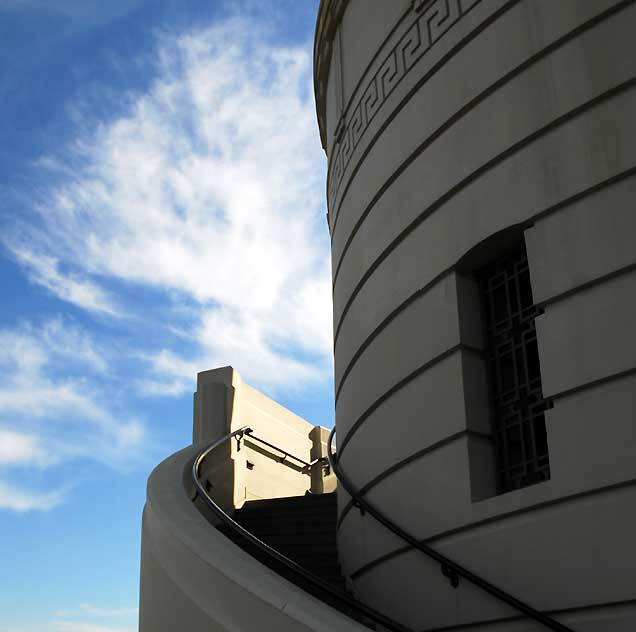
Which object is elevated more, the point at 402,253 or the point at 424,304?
the point at 402,253

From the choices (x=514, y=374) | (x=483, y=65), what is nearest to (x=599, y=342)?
→ (x=514, y=374)

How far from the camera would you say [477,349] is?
6.39 m

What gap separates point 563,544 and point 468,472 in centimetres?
96

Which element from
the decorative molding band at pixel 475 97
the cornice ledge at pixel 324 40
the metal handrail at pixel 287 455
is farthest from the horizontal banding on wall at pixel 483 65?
the metal handrail at pixel 287 455

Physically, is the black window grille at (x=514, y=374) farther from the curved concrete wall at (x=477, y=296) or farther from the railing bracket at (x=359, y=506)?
the railing bracket at (x=359, y=506)

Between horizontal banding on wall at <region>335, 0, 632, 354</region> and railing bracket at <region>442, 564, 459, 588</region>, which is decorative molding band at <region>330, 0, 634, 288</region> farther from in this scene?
railing bracket at <region>442, 564, 459, 588</region>

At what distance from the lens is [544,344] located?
5586 millimetres

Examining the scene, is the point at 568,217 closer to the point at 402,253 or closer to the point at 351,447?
the point at 402,253

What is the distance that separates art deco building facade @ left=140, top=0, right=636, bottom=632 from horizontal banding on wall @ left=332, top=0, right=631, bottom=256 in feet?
0.06

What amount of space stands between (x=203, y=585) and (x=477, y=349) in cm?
257

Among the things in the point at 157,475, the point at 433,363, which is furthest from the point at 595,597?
the point at 157,475

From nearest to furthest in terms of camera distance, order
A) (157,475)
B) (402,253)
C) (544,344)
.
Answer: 1. (544,344)
2. (402,253)
3. (157,475)

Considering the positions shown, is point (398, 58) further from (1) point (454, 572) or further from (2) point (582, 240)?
(1) point (454, 572)

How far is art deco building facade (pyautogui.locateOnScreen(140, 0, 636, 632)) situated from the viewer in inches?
204
